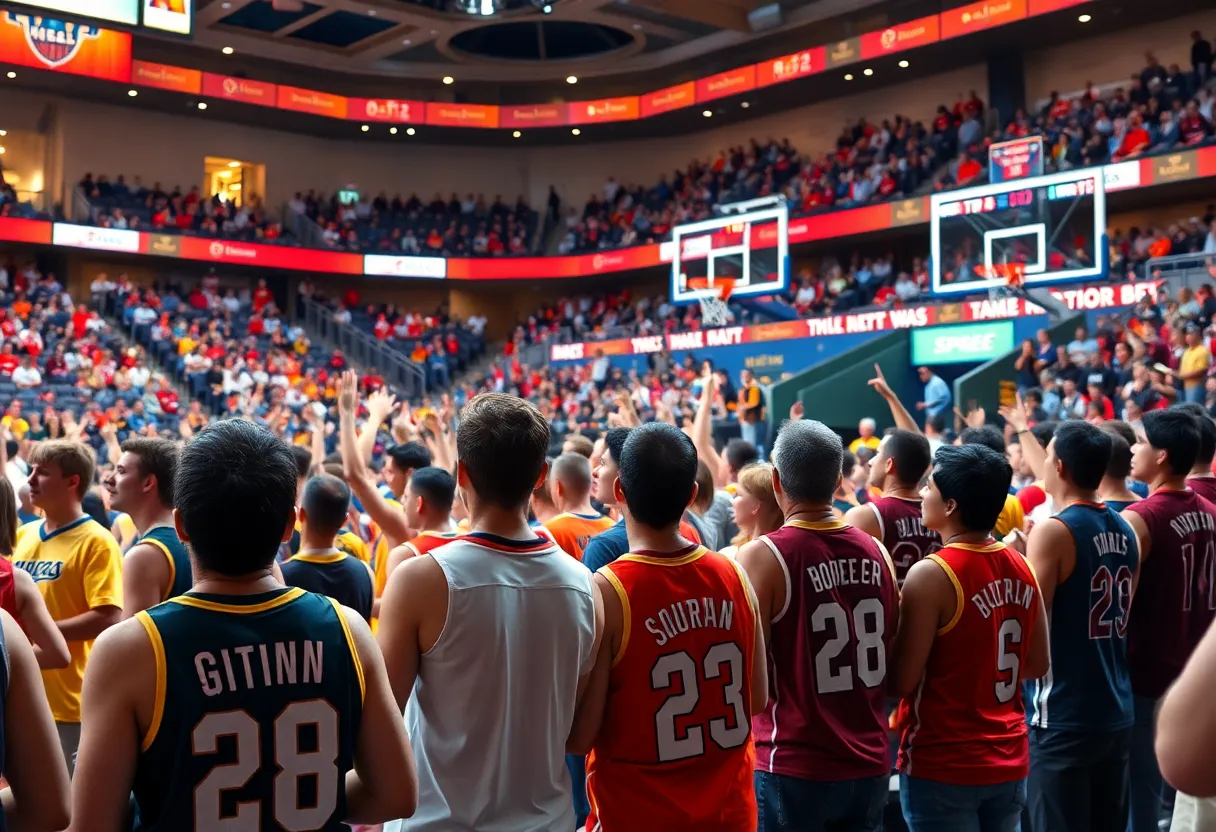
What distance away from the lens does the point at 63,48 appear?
78.9ft

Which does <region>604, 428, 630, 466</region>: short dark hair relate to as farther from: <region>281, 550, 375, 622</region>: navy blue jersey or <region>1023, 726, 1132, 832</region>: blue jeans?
<region>1023, 726, 1132, 832</region>: blue jeans

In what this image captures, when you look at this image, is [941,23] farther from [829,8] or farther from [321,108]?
[321,108]

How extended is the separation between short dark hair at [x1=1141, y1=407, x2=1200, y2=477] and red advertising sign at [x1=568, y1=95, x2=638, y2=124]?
1090 inches

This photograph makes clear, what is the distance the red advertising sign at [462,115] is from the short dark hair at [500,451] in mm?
30353

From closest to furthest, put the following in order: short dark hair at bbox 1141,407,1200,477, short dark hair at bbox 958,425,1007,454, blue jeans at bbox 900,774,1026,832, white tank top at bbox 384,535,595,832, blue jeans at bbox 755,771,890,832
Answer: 1. white tank top at bbox 384,535,595,832
2. blue jeans at bbox 755,771,890,832
3. blue jeans at bbox 900,774,1026,832
4. short dark hair at bbox 1141,407,1200,477
5. short dark hair at bbox 958,425,1007,454

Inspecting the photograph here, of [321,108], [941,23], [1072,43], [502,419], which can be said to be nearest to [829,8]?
[941,23]

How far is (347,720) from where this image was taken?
2.24 metres

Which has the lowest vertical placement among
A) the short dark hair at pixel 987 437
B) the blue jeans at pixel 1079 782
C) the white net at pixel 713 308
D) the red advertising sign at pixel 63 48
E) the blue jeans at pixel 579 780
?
the blue jeans at pixel 579 780

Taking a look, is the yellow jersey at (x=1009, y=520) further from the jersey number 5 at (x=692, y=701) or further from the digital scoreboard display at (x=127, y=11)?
the digital scoreboard display at (x=127, y=11)

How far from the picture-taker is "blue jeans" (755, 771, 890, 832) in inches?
130

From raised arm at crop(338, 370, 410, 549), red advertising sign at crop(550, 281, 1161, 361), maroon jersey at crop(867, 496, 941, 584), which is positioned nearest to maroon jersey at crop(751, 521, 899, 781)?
maroon jersey at crop(867, 496, 941, 584)

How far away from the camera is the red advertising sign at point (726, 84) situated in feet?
92.4

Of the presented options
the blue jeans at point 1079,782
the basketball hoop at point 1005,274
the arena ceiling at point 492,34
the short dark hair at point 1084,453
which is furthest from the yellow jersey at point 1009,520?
the arena ceiling at point 492,34

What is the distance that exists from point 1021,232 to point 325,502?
49.7ft
